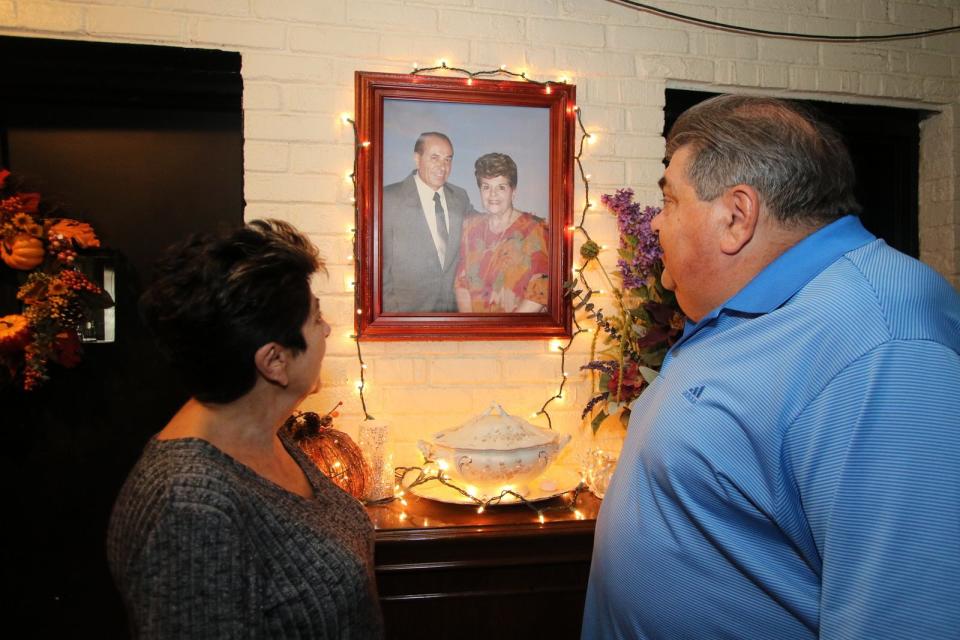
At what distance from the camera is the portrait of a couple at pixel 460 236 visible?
1896mm

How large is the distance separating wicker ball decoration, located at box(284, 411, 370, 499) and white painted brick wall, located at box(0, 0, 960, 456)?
0.83 ft

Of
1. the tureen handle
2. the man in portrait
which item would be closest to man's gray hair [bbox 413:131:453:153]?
the man in portrait

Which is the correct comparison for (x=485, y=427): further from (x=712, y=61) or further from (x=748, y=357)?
(x=712, y=61)

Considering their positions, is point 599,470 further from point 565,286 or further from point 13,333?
point 13,333

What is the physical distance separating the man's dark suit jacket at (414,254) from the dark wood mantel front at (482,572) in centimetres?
62

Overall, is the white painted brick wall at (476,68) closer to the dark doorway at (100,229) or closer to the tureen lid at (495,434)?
the dark doorway at (100,229)

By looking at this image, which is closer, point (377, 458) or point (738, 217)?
point (738, 217)

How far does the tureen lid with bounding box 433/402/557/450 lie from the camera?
164 cm

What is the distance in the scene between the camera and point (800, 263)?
0.97 m

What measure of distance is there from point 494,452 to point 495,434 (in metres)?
0.05

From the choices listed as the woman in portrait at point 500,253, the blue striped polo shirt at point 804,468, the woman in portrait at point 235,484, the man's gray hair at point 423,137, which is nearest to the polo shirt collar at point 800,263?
the blue striped polo shirt at point 804,468

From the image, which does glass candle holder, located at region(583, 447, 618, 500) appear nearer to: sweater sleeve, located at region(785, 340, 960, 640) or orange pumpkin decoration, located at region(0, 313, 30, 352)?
sweater sleeve, located at region(785, 340, 960, 640)

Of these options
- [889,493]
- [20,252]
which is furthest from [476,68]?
[889,493]

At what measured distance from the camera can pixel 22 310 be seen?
1.83 metres
